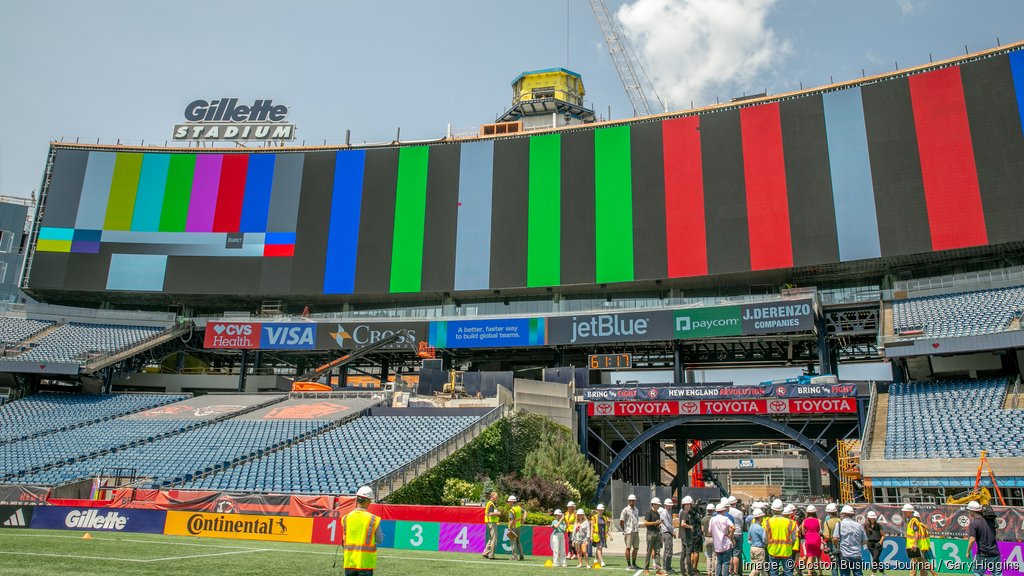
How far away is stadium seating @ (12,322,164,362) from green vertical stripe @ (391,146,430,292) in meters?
20.8

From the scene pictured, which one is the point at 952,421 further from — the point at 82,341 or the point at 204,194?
the point at 82,341

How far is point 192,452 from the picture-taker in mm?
38000

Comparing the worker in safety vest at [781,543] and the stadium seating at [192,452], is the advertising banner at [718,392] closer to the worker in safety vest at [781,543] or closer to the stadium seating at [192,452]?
the stadium seating at [192,452]

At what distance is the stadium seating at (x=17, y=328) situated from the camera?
5760cm

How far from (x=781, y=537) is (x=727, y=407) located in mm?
27720

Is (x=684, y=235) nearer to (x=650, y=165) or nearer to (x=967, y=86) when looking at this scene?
(x=650, y=165)

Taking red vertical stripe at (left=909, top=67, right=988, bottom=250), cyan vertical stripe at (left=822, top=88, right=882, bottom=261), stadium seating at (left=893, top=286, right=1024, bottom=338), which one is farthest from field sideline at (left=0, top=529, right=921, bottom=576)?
red vertical stripe at (left=909, top=67, right=988, bottom=250)

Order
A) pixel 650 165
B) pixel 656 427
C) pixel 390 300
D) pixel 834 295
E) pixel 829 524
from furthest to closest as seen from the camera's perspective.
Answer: pixel 390 300
pixel 650 165
pixel 834 295
pixel 656 427
pixel 829 524

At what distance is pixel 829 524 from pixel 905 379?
3125 centimetres

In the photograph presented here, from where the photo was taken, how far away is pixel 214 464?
115 feet

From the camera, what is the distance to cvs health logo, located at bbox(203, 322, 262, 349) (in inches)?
2311

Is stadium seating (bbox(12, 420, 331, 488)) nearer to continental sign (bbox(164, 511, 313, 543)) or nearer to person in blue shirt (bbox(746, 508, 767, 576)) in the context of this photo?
continental sign (bbox(164, 511, 313, 543))

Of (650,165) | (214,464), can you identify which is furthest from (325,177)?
(214,464)

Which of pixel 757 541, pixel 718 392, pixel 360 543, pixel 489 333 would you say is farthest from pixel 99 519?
pixel 489 333
